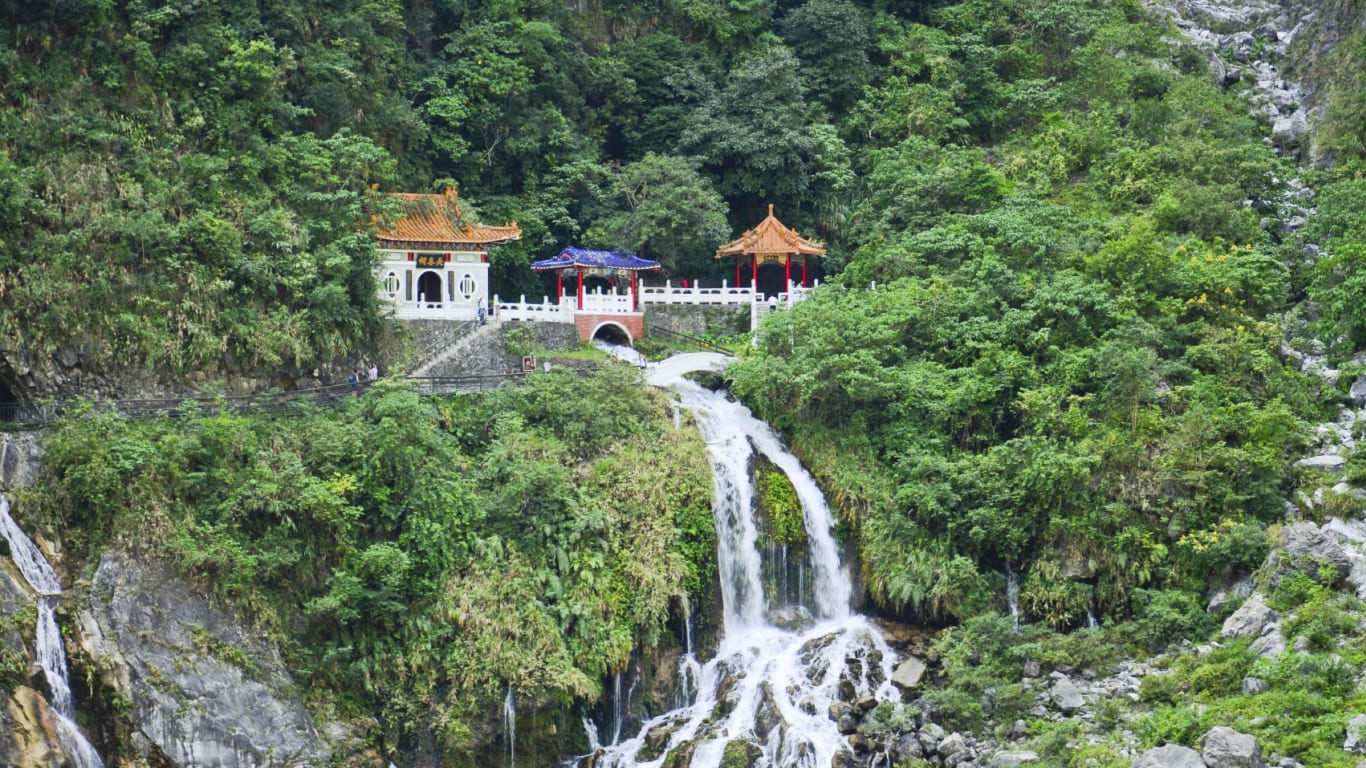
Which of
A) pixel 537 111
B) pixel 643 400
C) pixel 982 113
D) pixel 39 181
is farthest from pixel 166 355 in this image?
pixel 982 113

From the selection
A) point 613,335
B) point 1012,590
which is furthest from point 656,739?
point 613,335

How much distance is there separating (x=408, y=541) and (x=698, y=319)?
1353 cm

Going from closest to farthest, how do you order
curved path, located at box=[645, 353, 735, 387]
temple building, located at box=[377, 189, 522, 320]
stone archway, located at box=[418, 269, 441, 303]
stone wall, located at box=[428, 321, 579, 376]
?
stone wall, located at box=[428, 321, 579, 376]
curved path, located at box=[645, 353, 735, 387]
temple building, located at box=[377, 189, 522, 320]
stone archway, located at box=[418, 269, 441, 303]

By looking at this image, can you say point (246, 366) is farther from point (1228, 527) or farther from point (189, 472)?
point (1228, 527)

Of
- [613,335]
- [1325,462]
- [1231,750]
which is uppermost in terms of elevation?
[613,335]

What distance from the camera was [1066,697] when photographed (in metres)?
27.5

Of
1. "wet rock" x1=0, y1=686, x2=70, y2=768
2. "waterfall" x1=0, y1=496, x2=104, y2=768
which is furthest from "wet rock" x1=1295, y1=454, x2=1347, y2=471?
"wet rock" x1=0, y1=686, x2=70, y2=768

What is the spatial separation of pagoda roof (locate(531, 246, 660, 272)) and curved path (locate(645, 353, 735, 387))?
3.25m

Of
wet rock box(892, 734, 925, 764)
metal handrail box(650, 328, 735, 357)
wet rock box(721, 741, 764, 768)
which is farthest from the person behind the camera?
metal handrail box(650, 328, 735, 357)

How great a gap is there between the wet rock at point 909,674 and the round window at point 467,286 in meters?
15.3

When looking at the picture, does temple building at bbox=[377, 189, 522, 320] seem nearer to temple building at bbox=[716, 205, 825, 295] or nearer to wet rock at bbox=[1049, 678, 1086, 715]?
temple building at bbox=[716, 205, 825, 295]

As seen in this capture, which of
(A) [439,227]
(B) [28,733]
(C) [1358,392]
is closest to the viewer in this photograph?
(B) [28,733]

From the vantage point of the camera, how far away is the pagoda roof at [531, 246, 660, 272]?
40.4 m

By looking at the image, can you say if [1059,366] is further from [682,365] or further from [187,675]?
[187,675]
